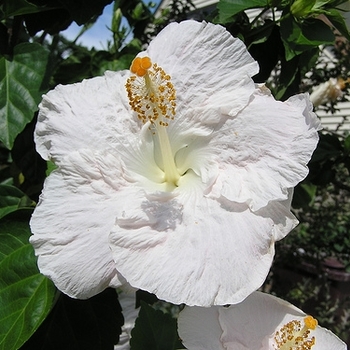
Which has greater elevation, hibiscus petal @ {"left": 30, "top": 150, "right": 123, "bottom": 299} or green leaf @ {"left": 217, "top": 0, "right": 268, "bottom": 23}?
green leaf @ {"left": 217, "top": 0, "right": 268, "bottom": 23}

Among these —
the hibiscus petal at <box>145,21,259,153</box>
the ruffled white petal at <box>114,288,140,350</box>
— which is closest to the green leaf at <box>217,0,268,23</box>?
the hibiscus petal at <box>145,21,259,153</box>

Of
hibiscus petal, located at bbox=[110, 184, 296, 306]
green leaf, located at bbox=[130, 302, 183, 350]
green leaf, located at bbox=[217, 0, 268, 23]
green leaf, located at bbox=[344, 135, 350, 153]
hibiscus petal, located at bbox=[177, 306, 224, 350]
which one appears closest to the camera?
hibiscus petal, located at bbox=[110, 184, 296, 306]

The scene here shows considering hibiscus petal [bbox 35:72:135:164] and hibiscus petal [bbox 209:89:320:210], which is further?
hibiscus petal [bbox 35:72:135:164]

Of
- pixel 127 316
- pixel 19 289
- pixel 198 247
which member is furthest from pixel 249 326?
pixel 127 316

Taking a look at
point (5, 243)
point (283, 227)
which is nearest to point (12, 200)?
point (5, 243)

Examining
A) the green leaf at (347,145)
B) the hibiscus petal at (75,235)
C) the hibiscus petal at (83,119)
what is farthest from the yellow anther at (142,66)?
the green leaf at (347,145)

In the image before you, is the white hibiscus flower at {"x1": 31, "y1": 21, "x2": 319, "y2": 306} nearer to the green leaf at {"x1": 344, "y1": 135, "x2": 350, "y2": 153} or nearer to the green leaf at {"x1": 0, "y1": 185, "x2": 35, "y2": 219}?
the green leaf at {"x1": 0, "y1": 185, "x2": 35, "y2": 219}

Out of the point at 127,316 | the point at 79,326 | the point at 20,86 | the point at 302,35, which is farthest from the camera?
the point at 127,316

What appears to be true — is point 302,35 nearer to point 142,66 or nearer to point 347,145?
point 142,66
